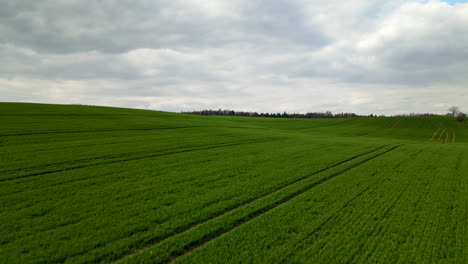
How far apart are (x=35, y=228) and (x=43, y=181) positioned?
19.4 ft

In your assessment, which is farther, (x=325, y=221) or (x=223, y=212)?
(x=223, y=212)

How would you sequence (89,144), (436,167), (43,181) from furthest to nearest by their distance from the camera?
(89,144)
(436,167)
(43,181)

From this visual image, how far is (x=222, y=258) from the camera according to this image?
246 inches

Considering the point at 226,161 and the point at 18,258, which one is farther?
the point at 226,161

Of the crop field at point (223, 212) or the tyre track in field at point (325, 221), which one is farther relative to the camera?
the tyre track in field at point (325, 221)

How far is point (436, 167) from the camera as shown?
18047 millimetres

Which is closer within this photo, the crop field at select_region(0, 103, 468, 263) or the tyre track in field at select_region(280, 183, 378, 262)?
the crop field at select_region(0, 103, 468, 263)

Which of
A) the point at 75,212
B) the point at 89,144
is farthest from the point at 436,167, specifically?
the point at 89,144

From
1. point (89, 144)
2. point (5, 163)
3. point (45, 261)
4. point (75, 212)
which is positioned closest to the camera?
point (45, 261)

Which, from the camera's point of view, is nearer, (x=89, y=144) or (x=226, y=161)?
(x=226, y=161)

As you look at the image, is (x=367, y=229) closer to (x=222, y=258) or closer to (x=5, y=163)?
(x=222, y=258)

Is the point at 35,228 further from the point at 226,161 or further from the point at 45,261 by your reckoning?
the point at 226,161

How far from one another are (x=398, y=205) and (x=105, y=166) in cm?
1784

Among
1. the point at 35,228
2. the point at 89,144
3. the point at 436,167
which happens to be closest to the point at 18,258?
the point at 35,228
